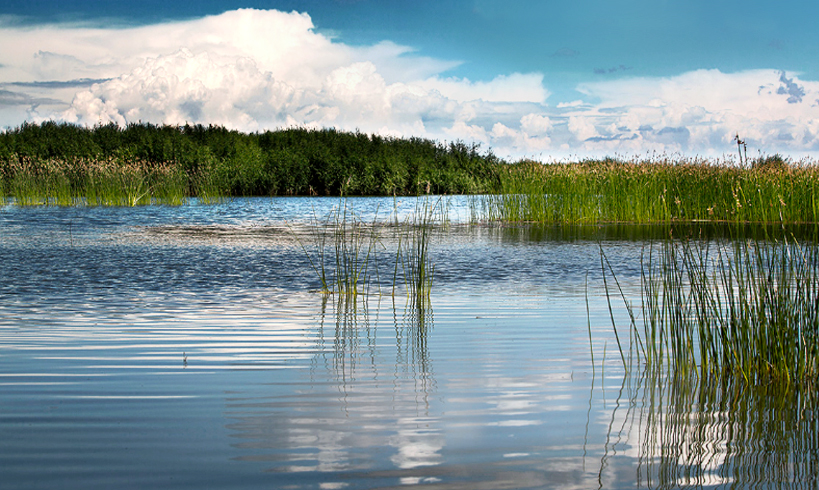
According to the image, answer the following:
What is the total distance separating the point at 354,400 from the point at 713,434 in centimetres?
179

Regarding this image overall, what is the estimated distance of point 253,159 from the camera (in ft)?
129

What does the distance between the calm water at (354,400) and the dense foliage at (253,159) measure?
25586 millimetres

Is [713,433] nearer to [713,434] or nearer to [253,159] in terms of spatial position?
[713,434]

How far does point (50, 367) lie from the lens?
15.3 feet

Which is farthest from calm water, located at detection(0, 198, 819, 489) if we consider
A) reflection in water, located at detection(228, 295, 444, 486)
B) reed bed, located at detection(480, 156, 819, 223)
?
reed bed, located at detection(480, 156, 819, 223)

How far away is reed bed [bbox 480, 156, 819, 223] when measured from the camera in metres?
18.8

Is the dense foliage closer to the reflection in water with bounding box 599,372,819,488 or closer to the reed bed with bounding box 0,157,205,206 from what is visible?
the reed bed with bounding box 0,157,205,206

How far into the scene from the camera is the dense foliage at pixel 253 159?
121 ft

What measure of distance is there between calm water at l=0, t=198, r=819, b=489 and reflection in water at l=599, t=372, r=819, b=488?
13mm

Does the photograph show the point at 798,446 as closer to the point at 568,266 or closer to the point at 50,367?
the point at 50,367

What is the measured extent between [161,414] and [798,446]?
9.85ft

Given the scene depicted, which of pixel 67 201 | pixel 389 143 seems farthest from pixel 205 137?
pixel 67 201

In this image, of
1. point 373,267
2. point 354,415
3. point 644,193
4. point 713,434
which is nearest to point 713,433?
point 713,434

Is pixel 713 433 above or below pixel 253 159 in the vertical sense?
below
